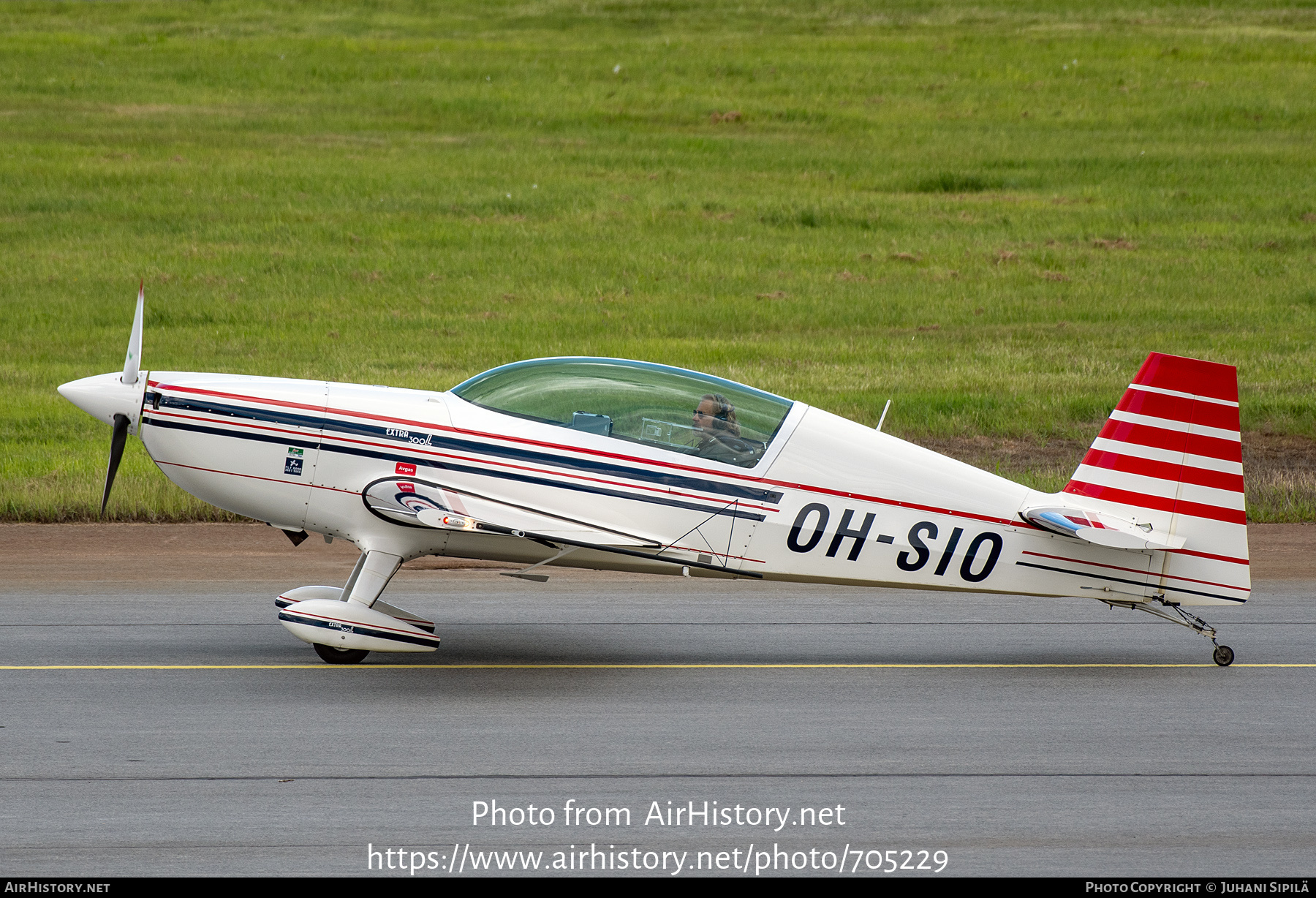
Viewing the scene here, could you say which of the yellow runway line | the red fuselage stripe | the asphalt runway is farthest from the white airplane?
the asphalt runway

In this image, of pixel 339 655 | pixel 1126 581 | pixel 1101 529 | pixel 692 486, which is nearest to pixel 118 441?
pixel 339 655

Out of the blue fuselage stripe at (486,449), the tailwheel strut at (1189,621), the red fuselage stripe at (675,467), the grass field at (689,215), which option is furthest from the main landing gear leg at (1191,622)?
the grass field at (689,215)

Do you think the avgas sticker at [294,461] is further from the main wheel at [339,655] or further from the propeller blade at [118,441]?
the main wheel at [339,655]

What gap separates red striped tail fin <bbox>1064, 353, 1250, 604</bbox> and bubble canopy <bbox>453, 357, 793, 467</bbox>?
2.29 meters

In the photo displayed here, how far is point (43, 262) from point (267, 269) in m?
4.60

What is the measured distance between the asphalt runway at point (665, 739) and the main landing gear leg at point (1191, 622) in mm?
118

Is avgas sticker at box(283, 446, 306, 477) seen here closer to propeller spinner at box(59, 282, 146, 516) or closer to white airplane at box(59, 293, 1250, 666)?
white airplane at box(59, 293, 1250, 666)

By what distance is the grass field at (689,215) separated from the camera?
1997 cm

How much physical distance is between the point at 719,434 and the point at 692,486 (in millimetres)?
396

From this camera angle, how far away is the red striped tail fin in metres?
8.82

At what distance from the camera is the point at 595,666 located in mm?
9320

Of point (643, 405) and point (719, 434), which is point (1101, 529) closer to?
point (719, 434)

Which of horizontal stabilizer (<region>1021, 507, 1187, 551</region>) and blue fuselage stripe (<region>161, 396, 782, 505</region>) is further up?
blue fuselage stripe (<region>161, 396, 782, 505</region>)

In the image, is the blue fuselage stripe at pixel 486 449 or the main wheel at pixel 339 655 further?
the main wheel at pixel 339 655
